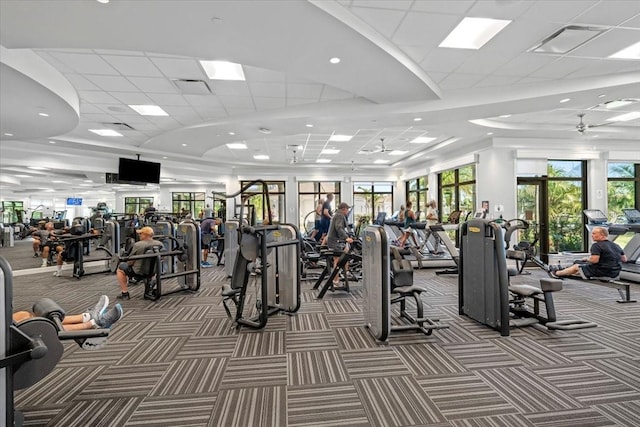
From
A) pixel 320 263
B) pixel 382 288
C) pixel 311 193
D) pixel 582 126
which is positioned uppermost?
pixel 582 126

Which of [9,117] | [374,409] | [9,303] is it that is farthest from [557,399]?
[9,117]

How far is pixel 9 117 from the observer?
18.5ft

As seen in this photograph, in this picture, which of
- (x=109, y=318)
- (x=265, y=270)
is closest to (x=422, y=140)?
(x=265, y=270)

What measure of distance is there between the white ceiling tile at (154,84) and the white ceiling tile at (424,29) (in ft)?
11.4

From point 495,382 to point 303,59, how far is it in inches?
150

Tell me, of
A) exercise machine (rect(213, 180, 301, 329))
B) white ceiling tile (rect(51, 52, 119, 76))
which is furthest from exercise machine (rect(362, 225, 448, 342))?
white ceiling tile (rect(51, 52, 119, 76))

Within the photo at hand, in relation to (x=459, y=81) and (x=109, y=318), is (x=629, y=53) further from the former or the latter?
(x=109, y=318)

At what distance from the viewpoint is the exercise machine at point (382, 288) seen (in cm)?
315

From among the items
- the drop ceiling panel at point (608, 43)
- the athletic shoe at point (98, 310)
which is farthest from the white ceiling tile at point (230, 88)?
the drop ceiling panel at point (608, 43)

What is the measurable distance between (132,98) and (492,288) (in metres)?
6.21

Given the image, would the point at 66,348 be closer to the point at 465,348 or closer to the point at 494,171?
the point at 465,348

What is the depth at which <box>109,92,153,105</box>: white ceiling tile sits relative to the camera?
551cm

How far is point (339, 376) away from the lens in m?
2.70

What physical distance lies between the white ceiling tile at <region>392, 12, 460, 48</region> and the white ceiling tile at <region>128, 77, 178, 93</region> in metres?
3.46
